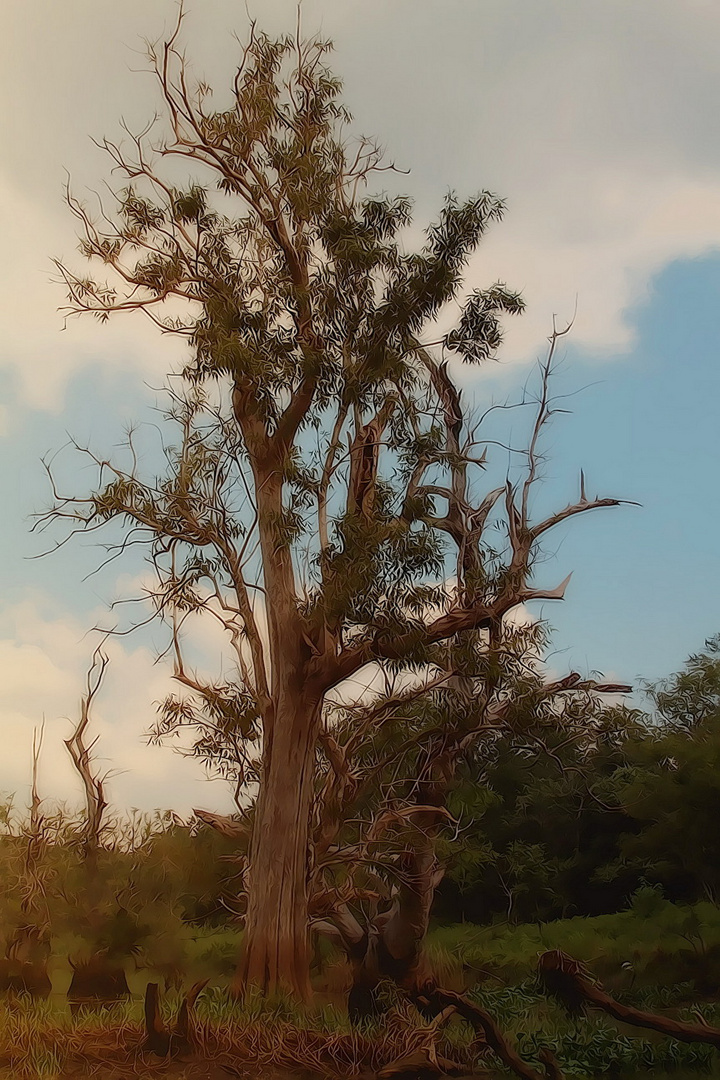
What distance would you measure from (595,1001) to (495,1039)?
0.64 metres

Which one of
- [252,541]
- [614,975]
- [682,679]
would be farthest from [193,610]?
[682,679]

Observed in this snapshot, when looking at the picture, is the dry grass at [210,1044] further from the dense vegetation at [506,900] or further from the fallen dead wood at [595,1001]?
the fallen dead wood at [595,1001]

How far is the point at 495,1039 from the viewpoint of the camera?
4738 mm

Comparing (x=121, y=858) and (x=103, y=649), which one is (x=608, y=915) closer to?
(x=121, y=858)

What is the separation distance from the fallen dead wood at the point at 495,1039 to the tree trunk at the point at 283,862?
112 cm

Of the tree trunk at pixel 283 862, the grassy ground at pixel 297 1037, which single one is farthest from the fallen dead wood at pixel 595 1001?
the tree trunk at pixel 283 862

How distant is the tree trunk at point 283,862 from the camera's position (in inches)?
229

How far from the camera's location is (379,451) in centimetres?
649

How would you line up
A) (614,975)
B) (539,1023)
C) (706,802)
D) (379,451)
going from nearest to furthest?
(539,1023) → (379,451) → (614,975) → (706,802)

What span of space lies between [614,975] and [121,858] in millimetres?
3766

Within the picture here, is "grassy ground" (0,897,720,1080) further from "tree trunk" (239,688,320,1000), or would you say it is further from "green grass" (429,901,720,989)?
"green grass" (429,901,720,989)

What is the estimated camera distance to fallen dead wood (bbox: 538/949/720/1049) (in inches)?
186

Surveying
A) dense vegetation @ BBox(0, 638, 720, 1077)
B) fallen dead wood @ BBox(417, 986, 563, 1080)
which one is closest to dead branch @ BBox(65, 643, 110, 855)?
dense vegetation @ BBox(0, 638, 720, 1077)

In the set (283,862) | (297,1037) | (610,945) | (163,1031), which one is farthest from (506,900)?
(163,1031)
